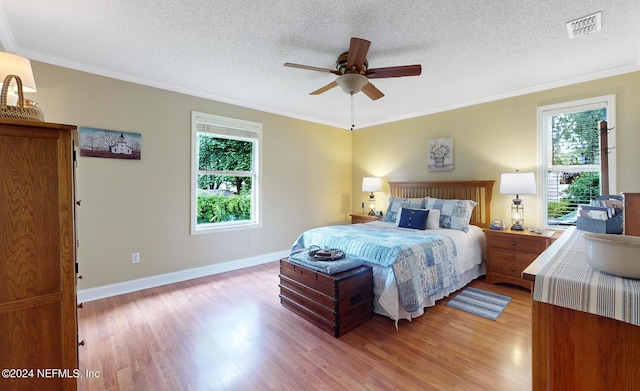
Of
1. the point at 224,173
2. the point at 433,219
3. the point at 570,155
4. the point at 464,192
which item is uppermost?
the point at 570,155

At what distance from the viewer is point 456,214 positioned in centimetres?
358

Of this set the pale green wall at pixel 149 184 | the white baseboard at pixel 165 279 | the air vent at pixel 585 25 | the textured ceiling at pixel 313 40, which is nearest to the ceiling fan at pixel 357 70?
the textured ceiling at pixel 313 40

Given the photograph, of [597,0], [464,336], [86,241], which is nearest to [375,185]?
[464,336]

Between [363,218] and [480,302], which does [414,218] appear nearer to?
[480,302]

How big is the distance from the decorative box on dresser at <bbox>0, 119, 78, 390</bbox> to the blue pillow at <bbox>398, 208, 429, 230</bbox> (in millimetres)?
3306

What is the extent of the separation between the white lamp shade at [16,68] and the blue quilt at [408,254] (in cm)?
267

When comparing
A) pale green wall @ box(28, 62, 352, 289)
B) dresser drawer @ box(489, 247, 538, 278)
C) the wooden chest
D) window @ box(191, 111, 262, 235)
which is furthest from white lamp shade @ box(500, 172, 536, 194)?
window @ box(191, 111, 262, 235)

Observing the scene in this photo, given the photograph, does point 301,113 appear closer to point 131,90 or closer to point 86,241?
point 131,90

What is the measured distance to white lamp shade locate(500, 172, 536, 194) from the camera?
3225 mm

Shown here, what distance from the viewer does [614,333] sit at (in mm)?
794

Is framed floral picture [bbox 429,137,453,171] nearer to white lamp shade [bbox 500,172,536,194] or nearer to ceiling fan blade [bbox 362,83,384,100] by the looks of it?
white lamp shade [bbox 500,172,536,194]

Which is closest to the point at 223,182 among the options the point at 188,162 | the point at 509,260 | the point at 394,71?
the point at 188,162

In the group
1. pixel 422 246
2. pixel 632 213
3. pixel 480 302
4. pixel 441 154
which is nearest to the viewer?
pixel 632 213

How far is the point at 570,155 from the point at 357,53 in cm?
305
